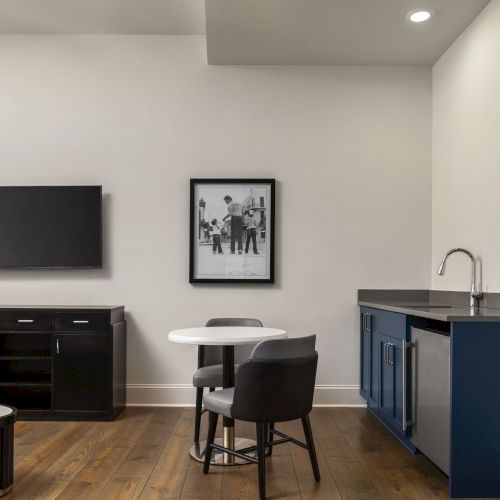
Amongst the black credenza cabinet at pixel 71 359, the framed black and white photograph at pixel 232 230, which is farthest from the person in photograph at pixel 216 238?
the black credenza cabinet at pixel 71 359

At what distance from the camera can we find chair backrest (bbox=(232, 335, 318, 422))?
268 centimetres

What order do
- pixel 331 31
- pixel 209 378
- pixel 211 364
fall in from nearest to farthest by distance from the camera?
1. pixel 209 378
2. pixel 211 364
3. pixel 331 31

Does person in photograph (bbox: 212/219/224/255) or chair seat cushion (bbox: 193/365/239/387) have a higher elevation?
person in photograph (bbox: 212/219/224/255)

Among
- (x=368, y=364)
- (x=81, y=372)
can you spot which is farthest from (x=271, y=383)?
(x=81, y=372)

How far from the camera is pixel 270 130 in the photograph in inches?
187

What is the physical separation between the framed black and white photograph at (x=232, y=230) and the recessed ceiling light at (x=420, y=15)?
1.57m

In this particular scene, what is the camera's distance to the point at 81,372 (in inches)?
167

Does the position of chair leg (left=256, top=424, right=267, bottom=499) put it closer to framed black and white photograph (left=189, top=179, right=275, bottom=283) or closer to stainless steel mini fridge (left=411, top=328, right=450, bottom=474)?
stainless steel mini fridge (left=411, top=328, right=450, bottom=474)

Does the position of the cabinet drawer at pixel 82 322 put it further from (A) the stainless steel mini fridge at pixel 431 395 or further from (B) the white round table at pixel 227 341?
(A) the stainless steel mini fridge at pixel 431 395

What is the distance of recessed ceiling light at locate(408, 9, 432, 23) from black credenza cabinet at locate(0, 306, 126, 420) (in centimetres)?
292

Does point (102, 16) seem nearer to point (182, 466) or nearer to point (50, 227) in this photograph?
point (50, 227)

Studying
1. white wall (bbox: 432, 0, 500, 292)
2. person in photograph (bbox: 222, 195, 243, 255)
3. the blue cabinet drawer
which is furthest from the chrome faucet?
person in photograph (bbox: 222, 195, 243, 255)

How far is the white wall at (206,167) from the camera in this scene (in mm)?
4711

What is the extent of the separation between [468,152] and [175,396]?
2875 millimetres
